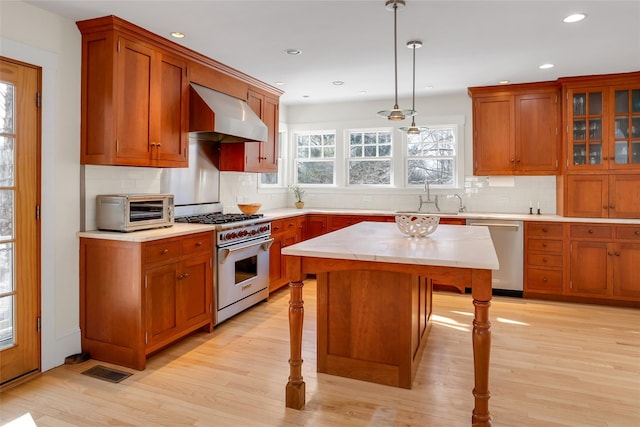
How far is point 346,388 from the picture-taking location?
2582 millimetres

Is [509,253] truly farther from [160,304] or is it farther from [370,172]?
[160,304]

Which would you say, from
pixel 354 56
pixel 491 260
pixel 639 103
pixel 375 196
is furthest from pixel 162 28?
pixel 639 103

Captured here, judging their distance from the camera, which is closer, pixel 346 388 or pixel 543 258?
pixel 346 388

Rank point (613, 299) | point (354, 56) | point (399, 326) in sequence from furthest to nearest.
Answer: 1. point (613, 299)
2. point (354, 56)
3. point (399, 326)

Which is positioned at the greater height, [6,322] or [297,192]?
[297,192]

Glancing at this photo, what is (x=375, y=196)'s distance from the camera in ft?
19.5

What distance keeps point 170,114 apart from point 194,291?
58.7 inches

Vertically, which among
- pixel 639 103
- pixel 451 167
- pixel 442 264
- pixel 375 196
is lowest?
pixel 442 264

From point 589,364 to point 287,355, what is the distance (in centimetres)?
216

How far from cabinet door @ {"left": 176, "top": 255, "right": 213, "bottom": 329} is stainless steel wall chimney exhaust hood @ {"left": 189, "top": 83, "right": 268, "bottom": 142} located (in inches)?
46.1

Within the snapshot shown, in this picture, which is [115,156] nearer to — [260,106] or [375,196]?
[260,106]

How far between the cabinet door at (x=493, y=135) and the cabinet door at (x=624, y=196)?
1.05 m

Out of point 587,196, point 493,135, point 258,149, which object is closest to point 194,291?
point 258,149

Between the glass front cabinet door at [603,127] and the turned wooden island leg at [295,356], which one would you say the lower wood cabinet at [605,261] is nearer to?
the glass front cabinet door at [603,127]
